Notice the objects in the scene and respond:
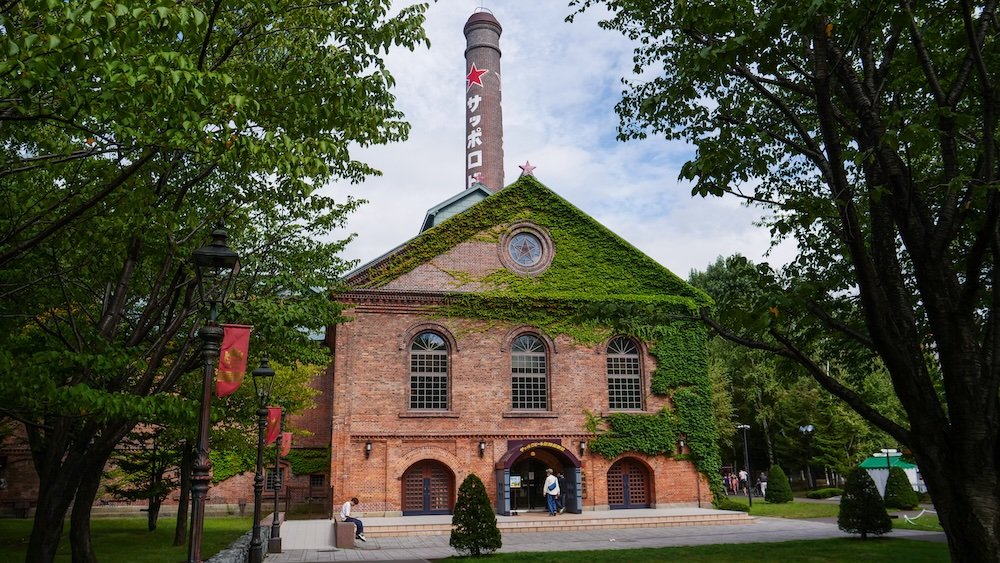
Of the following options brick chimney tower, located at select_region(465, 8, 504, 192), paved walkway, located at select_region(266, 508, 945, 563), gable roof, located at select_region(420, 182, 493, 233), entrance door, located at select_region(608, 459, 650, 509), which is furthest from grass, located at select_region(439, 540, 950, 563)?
brick chimney tower, located at select_region(465, 8, 504, 192)

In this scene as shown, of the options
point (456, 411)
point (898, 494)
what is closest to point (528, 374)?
point (456, 411)

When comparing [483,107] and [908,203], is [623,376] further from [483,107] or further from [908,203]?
[483,107]

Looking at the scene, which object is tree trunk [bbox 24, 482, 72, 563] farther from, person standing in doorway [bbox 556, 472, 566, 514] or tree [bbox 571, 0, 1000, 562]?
person standing in doorway [bbox 556, 472, 566, 514]

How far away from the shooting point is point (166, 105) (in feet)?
20.2

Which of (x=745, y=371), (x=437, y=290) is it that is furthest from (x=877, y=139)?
(x=745, y=371)

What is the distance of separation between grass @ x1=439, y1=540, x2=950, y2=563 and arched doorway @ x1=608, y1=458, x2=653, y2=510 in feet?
31.0

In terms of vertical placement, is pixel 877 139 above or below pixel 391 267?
below

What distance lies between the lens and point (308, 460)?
32.5 m

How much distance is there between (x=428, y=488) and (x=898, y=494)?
17.5 metres

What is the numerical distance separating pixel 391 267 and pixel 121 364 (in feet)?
56.7

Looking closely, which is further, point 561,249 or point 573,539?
point 561,249

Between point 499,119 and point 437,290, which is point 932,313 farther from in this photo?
point 499,119

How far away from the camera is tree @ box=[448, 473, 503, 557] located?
15.7 metres

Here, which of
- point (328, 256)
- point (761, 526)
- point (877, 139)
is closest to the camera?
point (877, 139)
